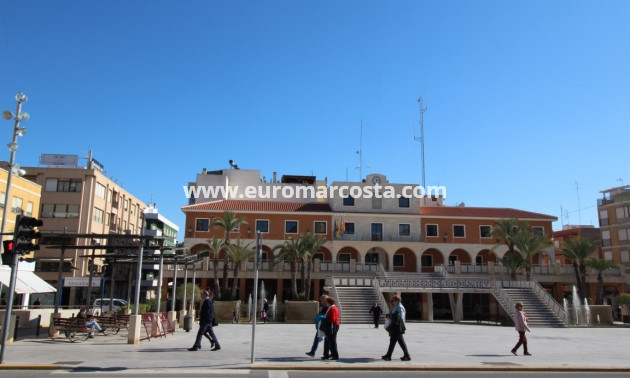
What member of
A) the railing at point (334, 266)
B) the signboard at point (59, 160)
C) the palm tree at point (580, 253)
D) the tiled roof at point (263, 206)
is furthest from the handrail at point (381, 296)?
the signboard at point (59, 160)

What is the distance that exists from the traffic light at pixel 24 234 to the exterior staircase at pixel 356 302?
22.8 m

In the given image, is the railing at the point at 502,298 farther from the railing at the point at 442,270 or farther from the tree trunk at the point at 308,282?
the tree trunk at the point at 308,282

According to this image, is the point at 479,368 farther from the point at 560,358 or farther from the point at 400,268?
the point at 400,268

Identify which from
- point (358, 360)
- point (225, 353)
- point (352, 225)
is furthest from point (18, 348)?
point (352, 225)

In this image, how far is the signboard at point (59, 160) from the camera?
54.6 meters

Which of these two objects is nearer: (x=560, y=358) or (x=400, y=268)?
(x=560, y=358)

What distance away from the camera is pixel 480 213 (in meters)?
49.5

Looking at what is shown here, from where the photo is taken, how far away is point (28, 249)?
38.2 ft

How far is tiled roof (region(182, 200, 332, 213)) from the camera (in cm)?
4644

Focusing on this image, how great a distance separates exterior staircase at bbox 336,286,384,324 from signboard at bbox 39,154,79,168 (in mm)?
35504

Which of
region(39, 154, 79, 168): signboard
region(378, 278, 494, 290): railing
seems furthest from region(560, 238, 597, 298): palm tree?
region(39, 154, 79, 168): signboard

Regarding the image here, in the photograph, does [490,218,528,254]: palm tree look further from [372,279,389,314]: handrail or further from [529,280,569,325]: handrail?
[372,279,389,314]: handrail

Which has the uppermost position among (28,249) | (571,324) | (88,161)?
(88,161)

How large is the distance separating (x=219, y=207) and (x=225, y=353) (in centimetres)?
3355
